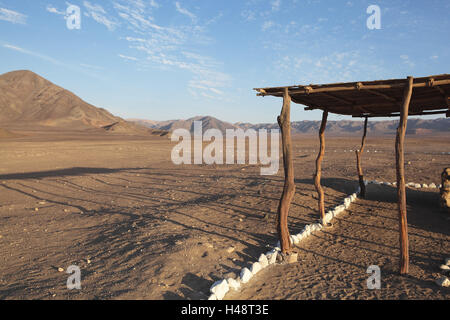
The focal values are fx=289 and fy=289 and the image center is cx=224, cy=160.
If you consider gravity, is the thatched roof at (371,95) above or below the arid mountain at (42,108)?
below

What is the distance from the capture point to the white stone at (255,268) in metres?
4.97

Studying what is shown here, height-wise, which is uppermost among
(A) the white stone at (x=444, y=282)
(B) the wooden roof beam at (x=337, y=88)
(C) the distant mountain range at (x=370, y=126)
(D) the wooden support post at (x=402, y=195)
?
(C) the distant mountain range at (x=370, y=126)

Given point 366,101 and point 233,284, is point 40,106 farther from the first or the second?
point 233,284

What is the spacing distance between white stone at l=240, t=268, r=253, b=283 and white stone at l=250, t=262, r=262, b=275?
10 centimetres

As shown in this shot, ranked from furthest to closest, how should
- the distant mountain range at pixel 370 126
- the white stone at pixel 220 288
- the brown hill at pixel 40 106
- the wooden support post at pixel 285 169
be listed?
the distant mountain range at pixel 370 126 → the brown hill at pixel 40 106 → the wooden support post at pixel 285 169 → the white stone at pixel 220 288

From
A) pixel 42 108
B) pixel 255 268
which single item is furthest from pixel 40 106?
pixel 255 268

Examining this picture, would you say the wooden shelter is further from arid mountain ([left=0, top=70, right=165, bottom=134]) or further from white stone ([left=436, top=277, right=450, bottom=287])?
arid mountain ([left=0, top=70, right=165, bottom=134])

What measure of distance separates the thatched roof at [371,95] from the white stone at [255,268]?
337cm

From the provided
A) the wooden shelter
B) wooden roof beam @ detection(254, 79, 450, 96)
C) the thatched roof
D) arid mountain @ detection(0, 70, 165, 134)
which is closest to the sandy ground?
the wooden shelter

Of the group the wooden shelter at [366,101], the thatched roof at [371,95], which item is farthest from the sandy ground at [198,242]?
the thatched roof at [371,95]

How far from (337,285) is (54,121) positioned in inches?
4042

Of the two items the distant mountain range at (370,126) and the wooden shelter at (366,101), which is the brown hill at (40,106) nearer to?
the distant mountain range at (370,126)

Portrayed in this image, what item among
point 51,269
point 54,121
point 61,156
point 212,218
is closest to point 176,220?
point 212,218
